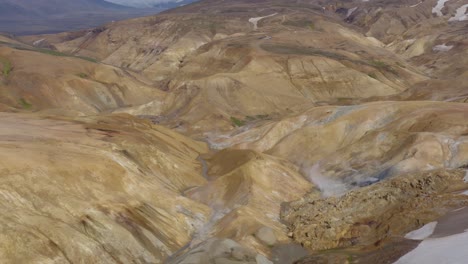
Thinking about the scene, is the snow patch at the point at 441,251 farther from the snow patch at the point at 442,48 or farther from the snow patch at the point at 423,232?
the snow patch at the point at 442,48

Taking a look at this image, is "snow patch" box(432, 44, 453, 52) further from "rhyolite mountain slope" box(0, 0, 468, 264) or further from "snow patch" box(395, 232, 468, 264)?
"snow patch" box(395, 232, 468, 264)

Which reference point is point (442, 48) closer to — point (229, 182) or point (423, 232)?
point (229, 182)

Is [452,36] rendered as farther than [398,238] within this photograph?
→ Yes

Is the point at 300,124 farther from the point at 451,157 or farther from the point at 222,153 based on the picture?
the point at 451,157

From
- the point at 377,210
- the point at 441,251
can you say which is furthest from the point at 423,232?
the point at 377,210

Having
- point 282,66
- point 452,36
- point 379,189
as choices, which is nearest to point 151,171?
point 379,189
